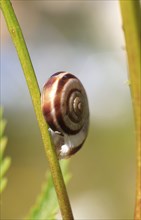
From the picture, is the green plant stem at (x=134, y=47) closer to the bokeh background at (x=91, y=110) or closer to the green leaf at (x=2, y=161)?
the green leaf at (x=2, y=161)

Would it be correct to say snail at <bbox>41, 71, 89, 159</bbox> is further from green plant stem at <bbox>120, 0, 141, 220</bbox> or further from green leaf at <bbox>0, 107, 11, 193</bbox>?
green plant stem at <bbox>120, 0, 141, 220</bbox>

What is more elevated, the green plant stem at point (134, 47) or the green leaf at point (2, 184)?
the green plant stem at point (134, 47)

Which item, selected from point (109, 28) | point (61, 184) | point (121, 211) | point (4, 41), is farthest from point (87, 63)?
point (61, 184)

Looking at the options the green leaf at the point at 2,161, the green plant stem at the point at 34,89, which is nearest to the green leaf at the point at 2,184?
the green leaf at the point at 2,161

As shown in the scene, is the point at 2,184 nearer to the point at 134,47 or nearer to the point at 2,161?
the point at 2,161

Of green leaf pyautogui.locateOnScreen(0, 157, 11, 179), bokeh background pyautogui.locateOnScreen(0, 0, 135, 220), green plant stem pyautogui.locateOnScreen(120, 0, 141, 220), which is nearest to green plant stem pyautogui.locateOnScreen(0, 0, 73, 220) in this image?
green plant stem pyautogui.locateOnScreen(120, 0, 141, 220)

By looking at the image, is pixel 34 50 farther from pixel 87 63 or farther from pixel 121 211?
pixel 121 211
